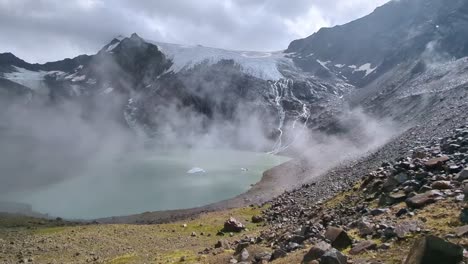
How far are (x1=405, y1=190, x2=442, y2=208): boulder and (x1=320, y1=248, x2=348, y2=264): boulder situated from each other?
6193 millimetres

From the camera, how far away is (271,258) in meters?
19.3

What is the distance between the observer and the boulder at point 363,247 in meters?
15.3

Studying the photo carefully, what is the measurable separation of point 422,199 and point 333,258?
6.99 m

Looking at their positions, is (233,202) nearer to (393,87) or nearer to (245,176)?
(245,176)

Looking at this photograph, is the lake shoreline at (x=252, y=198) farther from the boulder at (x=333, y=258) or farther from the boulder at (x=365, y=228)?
the boulder at (x=333, y=258)

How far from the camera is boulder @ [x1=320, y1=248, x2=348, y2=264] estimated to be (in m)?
13.8

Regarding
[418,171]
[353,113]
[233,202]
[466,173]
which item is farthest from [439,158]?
[353,113]

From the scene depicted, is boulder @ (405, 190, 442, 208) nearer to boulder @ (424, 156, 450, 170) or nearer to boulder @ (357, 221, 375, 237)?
boulder @ (357, 221, 375, 237)

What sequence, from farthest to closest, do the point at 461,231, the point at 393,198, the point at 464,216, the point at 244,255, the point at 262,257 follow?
the point at 244,255 < the point at 393,198 < the point at 262,257 < the point at 464,216 < the point at 461,231

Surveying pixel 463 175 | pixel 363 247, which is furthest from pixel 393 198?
pixel 363 247

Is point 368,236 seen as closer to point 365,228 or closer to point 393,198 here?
point 365,228

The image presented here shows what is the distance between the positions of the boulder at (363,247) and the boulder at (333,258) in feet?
5.17

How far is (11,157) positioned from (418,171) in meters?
196

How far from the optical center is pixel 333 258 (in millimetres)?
13812
